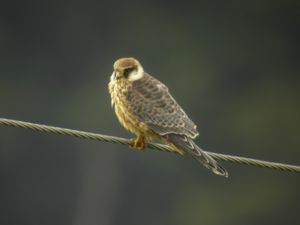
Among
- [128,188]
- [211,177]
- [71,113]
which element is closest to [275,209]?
[211,177]

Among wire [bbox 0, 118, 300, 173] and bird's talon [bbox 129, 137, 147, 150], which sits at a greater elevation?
bird's talon [bbox 129, 137, 147, 150]

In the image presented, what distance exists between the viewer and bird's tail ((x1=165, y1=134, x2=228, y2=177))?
7625mm

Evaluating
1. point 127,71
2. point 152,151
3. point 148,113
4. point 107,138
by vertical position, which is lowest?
point 107,138

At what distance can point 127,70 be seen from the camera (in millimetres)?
8680

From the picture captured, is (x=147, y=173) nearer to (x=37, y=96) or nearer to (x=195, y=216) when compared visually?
(x=195, y=216)

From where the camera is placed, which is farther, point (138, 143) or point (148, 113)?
point (148, 113)

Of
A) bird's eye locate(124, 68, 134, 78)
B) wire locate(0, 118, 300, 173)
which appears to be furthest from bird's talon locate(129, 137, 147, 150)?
bird's eye locate(124, 68, 134, 78)

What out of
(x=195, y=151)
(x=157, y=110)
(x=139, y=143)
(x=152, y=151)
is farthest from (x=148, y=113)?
(x=152, y=151)

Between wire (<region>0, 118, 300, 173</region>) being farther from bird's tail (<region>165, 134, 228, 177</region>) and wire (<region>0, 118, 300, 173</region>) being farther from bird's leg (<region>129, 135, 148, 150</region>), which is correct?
bird's leg (<region>129, 135, 148, 150</region>)

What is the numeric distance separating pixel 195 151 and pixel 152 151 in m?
22.6

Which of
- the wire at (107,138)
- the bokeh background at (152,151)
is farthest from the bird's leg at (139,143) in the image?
the bokeh background at (152,151)

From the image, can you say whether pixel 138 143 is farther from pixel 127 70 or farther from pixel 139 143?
pixel 127 70

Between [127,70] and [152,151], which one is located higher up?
[152,151]
